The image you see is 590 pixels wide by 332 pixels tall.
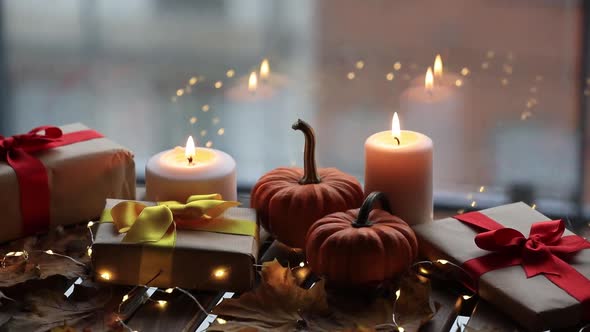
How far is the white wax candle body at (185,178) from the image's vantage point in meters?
1.18

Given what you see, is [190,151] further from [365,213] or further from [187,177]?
[365,213]

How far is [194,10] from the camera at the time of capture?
1.66 meters

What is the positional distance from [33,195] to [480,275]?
571 millimetres

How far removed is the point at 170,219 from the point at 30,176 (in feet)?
0.72

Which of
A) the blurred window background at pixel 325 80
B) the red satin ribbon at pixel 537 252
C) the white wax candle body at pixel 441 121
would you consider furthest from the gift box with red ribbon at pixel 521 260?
the white wax candle body at pixel 441 121

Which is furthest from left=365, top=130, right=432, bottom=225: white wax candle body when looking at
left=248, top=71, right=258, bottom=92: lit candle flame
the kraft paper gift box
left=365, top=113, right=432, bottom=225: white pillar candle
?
left=248, top=71, right=258, bottom=92: lit candle flame

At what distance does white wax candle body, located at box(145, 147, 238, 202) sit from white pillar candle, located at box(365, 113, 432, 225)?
18 centimetres

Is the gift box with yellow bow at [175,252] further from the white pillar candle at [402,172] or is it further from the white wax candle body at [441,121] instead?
the white wax candle body at [441,121]

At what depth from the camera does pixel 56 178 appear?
121cm

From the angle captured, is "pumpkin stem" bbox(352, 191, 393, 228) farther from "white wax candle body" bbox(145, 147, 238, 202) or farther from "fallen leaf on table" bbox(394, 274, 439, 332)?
"white wax candle body" bbox(145, 147, 238, 202)

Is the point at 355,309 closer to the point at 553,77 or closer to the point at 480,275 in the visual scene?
the point at 480,275

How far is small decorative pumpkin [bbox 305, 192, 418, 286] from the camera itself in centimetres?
104

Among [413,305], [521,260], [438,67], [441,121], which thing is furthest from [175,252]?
[441,121]

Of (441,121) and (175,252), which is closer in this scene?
(175,252)
